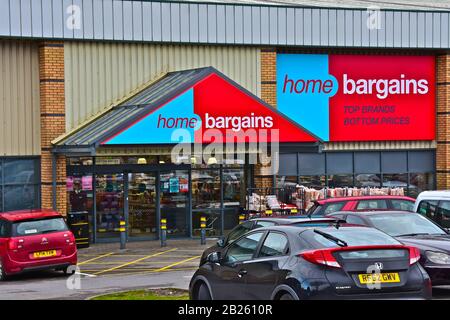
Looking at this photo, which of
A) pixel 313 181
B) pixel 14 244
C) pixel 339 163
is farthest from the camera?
pixel 339 163

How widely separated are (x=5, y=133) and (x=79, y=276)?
7.43 m

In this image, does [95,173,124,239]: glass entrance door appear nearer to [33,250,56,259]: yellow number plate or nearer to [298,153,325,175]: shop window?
[298,153,325,175]: shop window

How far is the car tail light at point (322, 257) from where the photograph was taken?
9.97 m

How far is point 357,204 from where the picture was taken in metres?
20.0

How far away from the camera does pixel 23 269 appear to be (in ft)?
62.3

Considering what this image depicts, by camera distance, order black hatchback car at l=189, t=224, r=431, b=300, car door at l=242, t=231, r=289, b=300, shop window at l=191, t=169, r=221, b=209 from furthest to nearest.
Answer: shop window at l=191, t=169, r=221, b=209, car door at l=242, t=231, r=289, b=300, black hatchback car at l=189, t=224, r=431, b=300

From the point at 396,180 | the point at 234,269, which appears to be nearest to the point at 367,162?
the point at 396,180

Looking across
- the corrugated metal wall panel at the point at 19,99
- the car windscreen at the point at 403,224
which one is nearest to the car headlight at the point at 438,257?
the car windscreen at the point at 403,224

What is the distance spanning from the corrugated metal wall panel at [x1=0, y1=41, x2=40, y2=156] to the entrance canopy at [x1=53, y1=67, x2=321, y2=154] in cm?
95

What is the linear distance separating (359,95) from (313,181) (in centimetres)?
334

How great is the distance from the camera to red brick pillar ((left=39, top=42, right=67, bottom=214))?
997 inches

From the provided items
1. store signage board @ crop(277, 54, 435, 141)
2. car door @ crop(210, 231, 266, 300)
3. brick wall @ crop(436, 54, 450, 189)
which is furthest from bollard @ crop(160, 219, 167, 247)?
car door @ crop(210, 231, 266, 300)

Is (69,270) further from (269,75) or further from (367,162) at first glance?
(367,162)
